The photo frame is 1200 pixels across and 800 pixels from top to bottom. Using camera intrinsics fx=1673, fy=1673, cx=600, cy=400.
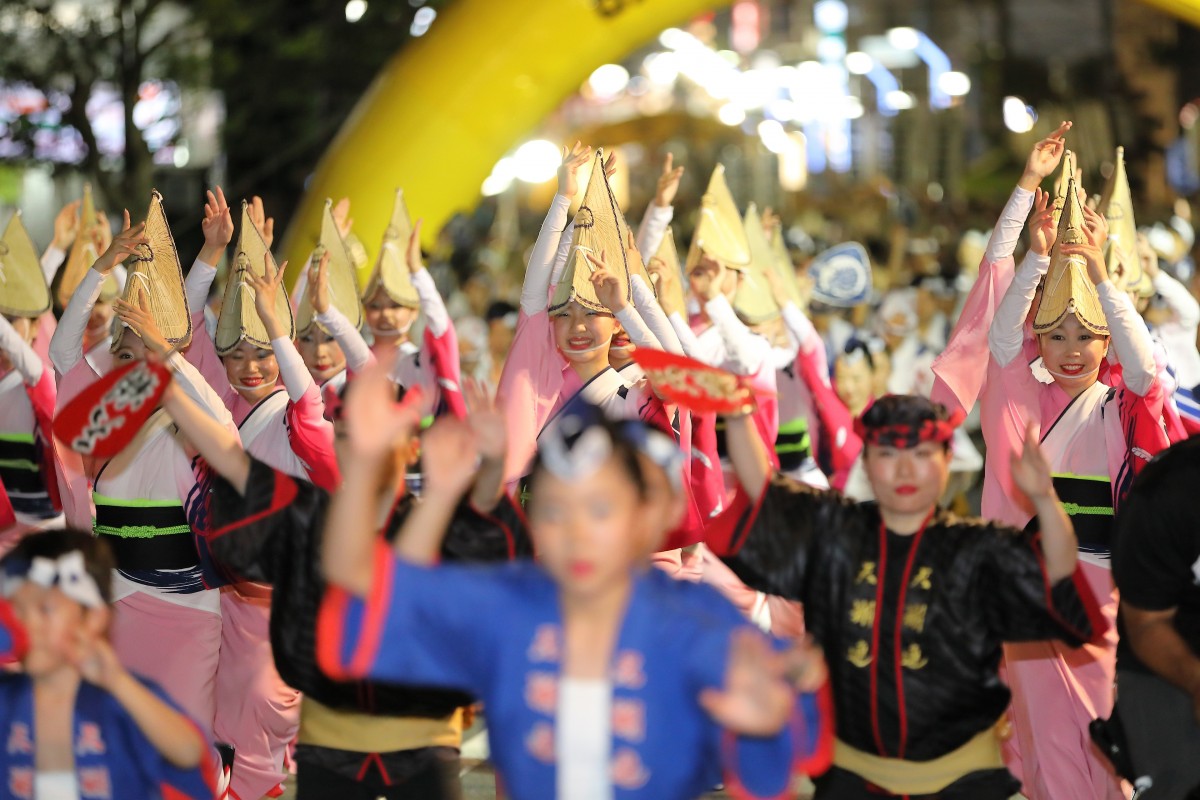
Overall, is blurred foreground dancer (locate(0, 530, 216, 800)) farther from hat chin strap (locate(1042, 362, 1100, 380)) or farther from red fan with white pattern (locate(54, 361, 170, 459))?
hat chin strap (locate(1042, 362, 1100, 380))

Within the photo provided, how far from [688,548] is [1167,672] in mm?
2614

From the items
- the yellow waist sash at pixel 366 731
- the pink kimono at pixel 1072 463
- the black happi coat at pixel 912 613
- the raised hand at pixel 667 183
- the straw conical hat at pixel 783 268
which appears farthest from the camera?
the straw conical hat at pixel 783 268

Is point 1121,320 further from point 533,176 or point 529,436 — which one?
point 533,176

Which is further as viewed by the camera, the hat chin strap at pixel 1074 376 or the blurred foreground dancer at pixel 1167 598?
the hat chin strap at pixel 1074 376

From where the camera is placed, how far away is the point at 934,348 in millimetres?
9109

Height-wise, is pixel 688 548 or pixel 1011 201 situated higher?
pixel 1011 201

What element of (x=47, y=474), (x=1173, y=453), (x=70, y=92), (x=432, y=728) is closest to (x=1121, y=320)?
(x=1173, y=453)

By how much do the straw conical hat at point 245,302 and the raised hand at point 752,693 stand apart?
3.01 metres

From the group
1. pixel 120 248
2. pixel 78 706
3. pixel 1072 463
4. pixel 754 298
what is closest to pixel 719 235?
pixel 754 298

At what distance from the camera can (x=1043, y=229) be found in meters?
5.07

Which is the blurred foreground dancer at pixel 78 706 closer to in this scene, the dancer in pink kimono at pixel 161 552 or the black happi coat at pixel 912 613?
the black happi coat at pixel 912 613

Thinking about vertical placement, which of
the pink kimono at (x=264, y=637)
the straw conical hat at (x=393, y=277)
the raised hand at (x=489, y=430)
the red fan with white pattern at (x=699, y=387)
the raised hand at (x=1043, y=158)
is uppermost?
the raised hand at (x=1043, y=158)

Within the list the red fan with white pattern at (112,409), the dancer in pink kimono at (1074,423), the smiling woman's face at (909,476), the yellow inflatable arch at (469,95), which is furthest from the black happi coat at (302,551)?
the yellow inflatable arch at (469,95)

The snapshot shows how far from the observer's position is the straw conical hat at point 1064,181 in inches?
202
